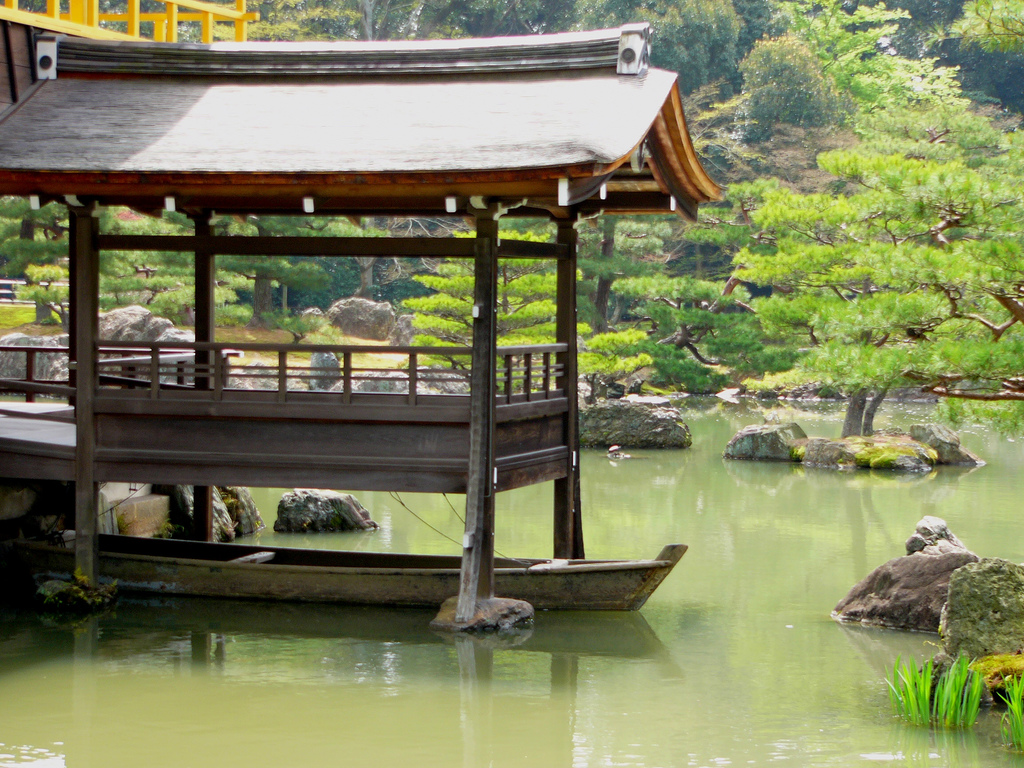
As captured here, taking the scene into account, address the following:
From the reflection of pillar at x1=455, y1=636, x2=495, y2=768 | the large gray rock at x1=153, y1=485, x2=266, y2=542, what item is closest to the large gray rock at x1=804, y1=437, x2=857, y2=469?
the large gray rock at x1=153, y1=485, x2=266, y2=542

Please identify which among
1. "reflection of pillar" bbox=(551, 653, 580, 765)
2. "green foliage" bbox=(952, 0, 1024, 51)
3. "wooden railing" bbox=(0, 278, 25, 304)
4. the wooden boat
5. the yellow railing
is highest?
the yellow railing

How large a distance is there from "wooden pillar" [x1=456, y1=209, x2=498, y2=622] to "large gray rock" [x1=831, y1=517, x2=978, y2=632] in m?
2.88

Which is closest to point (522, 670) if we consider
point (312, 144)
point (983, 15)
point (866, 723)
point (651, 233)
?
point (866, 723)

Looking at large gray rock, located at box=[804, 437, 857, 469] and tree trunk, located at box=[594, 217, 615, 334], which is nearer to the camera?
large gray rock, located at box=[804, 437, 857, 469]

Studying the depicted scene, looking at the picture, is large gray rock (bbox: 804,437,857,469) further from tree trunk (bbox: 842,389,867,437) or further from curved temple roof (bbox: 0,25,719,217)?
curved temple roof (bbox: 0,25,719,217)

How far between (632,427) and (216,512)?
997cm

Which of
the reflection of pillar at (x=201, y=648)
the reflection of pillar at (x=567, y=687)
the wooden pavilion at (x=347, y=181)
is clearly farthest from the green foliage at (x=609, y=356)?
the reflection of pillar at (x=567, y=687)

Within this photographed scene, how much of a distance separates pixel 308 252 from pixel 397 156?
1130mm

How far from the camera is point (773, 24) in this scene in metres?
36.2

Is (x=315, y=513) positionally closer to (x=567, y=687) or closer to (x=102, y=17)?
(x=102, y=17)

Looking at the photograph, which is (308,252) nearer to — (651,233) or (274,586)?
(274,586)

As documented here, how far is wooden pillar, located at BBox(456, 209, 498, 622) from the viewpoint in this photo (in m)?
8.19

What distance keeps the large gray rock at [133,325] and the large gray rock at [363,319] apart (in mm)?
5883

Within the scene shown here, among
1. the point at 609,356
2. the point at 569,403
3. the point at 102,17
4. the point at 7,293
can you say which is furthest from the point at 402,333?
the point at 569,403
